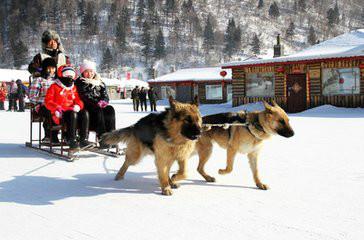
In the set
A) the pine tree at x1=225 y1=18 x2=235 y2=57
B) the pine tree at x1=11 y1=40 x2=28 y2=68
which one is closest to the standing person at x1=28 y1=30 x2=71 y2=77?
the pine tree at x1=11 y1=40 x2=28 y2=68

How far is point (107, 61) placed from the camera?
3570 inches

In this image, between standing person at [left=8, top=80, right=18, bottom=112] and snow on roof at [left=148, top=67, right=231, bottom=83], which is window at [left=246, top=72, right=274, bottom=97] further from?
standing person at [left=8, top=80, right=18, bottom=112]

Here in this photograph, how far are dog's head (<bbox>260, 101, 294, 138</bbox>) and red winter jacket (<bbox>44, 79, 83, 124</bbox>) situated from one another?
11.3ft

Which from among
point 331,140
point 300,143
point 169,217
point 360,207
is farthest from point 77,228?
point 331,140

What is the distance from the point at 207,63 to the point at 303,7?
63125mm

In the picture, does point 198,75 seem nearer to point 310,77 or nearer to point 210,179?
point 310,77

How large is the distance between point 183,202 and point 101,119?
10.5ft

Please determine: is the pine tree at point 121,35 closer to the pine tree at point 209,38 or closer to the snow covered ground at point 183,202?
the pine tree at point 209,38

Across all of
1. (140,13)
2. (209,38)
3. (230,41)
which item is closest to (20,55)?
(140,13)

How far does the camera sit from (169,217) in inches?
143

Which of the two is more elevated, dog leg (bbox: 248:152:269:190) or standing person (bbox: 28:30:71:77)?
standing person (bbox: 28:30:71:77)

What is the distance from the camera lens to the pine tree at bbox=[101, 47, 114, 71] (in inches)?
3570

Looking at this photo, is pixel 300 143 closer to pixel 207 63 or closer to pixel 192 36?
pixel 207 63

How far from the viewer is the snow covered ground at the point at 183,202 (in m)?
3.28
